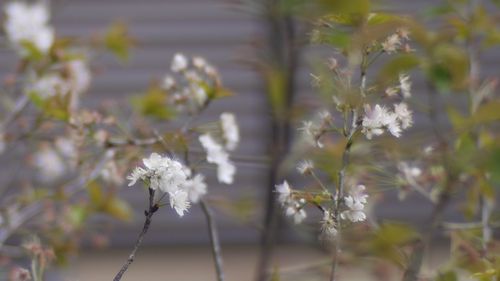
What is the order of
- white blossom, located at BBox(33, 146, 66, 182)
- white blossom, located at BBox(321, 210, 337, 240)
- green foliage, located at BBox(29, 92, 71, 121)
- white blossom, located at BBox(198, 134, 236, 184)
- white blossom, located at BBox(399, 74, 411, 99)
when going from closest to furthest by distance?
white blossom, located at BBox(321, 210, 337, 240), white blossom, located at BBox(399, 74, 411, 99), white blossom, located at BBox(198, 134, 236, 184), green foliage, located at BBox(29, 92, 71, 121), white blossom, located at BBox(33, 146, 66, 182)

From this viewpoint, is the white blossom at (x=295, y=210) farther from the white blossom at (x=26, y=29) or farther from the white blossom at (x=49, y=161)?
the white blossom at (x=49, y=161)

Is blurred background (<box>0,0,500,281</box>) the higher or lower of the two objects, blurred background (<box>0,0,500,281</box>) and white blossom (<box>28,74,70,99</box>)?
the higher

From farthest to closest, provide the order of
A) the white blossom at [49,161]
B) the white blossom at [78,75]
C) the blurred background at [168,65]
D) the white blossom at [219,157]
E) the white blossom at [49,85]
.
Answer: the blurred background at [168,65], the white blossom at [49,161], the white blossom at [78,75], the white blossom at [49,85], the white blossom at [219,157]

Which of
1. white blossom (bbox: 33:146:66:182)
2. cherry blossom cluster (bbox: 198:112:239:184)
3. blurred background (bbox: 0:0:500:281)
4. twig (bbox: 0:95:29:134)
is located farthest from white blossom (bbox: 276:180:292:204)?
blurred background (bbox: 0:0:500:281)

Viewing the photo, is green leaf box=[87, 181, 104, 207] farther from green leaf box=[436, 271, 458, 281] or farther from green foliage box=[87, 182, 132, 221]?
green leaf box=[436, 271, 458, 281]

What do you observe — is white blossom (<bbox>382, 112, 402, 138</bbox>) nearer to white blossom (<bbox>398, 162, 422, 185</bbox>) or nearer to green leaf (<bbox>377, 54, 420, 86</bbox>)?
green leaf (<bbox>377, 54, 420, 86</bbox>)

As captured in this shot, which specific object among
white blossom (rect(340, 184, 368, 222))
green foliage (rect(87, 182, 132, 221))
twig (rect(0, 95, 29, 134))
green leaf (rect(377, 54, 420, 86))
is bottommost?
white blossom (rect(340, 184, 368, 222))

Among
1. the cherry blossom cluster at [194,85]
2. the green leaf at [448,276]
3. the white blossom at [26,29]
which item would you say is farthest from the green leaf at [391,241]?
the white blossom at [26,29]

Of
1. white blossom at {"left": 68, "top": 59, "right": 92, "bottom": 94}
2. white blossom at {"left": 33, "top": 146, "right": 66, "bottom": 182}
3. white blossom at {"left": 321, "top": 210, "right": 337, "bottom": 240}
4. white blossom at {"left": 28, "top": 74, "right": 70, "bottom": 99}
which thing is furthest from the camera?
white blossom at {"left": 33, "top": 146, "right": 66, "bottom": 182}

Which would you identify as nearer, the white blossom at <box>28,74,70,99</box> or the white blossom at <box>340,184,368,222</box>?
the white blossom at <box>340,184,368,222</box>

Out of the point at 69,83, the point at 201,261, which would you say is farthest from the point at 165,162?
the point at 201,261

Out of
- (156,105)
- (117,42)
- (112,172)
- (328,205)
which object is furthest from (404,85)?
(117,42)

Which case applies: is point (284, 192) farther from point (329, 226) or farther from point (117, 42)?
point (117, 42)
